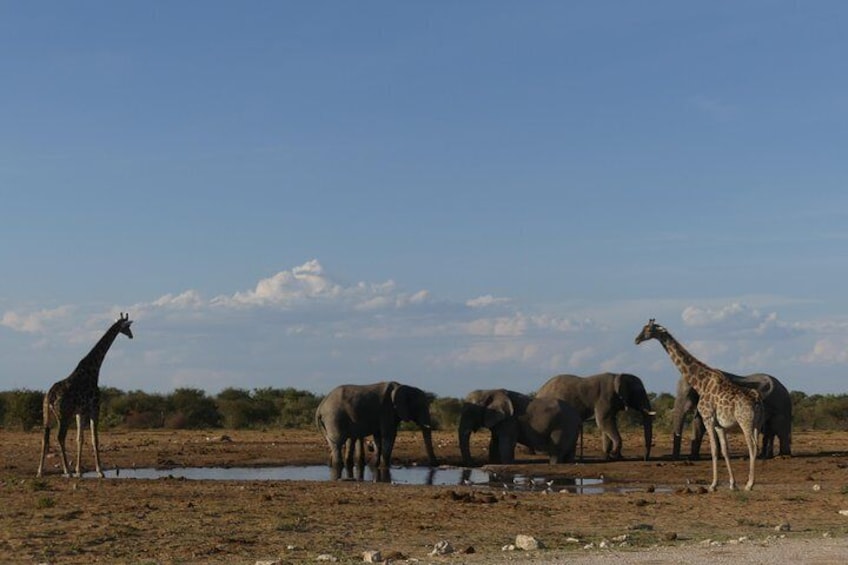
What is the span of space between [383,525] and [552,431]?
14589 mm

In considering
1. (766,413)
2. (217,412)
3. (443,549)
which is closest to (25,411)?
(217,412)

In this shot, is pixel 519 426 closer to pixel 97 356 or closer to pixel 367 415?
pixel 367 415

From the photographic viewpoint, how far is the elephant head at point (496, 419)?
1230 inches

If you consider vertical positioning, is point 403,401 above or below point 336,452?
above

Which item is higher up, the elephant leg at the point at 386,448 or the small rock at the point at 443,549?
the elephant leg at the point at 386,448

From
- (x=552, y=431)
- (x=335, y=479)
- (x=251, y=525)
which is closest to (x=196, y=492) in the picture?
(x=251, y=525)

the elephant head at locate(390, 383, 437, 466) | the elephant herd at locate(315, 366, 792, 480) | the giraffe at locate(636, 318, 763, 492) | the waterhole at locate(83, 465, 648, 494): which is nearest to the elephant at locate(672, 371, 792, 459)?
the elephant herd at locate(315, 366, 792, 480)

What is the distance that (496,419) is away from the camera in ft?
102

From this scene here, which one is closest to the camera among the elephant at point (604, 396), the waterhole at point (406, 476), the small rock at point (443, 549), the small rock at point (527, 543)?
the small rock at point (443, 549)

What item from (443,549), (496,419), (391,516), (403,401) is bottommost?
(443,549)

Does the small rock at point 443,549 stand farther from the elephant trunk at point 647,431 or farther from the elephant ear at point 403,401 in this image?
the elephant trunk at point 647,431

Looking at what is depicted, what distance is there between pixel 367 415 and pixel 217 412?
2700 cm

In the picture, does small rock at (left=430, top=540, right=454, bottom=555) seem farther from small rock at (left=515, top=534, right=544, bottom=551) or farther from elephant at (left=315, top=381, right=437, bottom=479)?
elephant at (left=315, top=381, right=437, bottom=479)

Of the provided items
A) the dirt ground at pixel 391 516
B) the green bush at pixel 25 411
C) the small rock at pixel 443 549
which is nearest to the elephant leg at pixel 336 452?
the dirt ground at pixel 391 516
